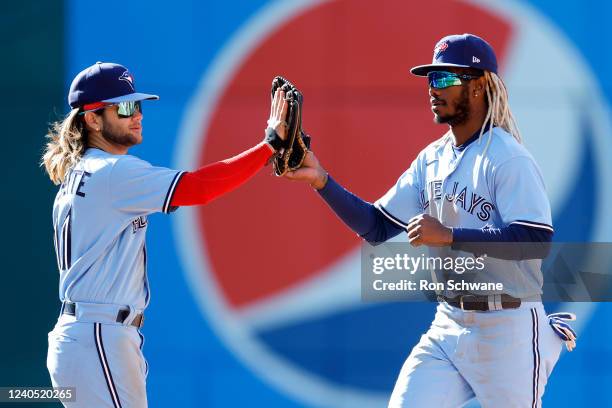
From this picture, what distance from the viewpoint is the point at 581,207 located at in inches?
217

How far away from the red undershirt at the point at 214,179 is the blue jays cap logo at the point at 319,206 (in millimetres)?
1717

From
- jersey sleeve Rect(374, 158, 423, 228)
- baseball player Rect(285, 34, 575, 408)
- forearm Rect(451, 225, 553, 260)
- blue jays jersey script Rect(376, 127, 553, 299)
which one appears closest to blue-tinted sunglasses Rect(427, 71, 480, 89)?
baseball player Rect(285, 34, 575, 408)

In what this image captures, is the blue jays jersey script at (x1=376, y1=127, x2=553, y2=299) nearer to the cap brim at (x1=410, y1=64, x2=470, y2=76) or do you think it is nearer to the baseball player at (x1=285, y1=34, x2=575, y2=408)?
the baseball player at (x1=285, y1=34, x2=575, y2=408)

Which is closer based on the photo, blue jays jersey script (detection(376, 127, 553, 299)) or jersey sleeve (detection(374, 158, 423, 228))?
blue jays jersey script (detection(376, 127, 553, 299))

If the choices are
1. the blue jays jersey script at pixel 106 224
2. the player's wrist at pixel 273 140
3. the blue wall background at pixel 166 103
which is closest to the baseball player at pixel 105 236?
the blue jays jersey script at pixel 106 224

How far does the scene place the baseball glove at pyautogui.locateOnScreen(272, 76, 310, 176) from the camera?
406 cm

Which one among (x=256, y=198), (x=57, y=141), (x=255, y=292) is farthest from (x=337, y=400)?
(x=57, y=141)

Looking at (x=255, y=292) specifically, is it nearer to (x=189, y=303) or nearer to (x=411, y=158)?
(x=189, y=303)

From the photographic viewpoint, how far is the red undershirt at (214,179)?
3.73 meters

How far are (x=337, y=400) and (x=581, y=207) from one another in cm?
161

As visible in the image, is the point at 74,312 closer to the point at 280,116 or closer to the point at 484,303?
the point at 280,116

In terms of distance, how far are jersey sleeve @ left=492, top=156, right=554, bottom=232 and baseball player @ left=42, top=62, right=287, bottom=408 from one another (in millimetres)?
885

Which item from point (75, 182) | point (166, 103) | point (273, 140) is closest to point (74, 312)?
point (75, 182)

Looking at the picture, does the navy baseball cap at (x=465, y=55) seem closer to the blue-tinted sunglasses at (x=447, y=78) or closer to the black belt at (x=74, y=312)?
the blue-tinted sunglasses at (x=447, y=78)
